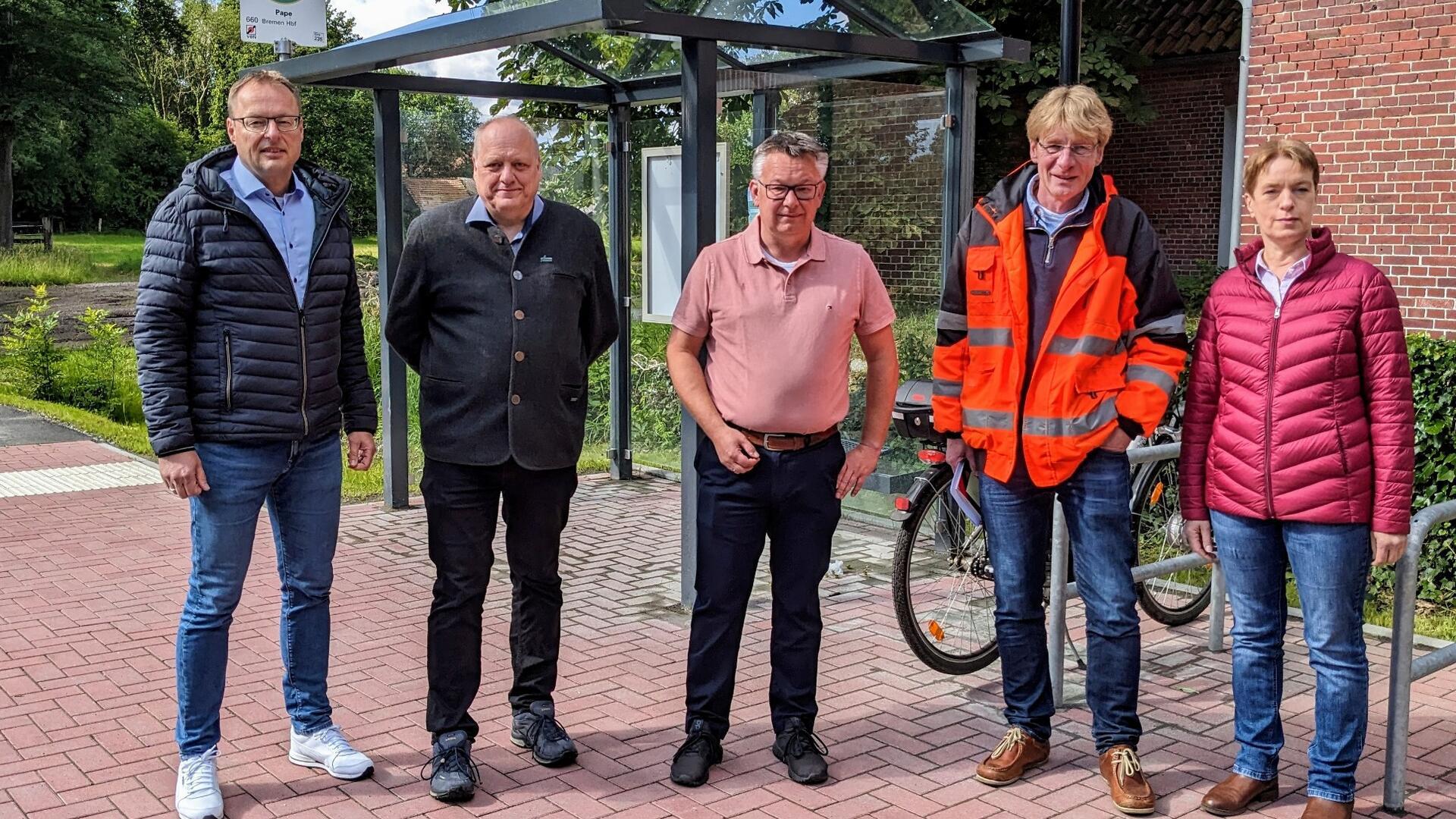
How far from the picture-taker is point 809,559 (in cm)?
415

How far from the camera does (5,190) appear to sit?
36312mm

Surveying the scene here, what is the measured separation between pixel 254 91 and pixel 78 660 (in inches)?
110

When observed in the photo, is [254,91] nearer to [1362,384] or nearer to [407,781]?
[407,781]

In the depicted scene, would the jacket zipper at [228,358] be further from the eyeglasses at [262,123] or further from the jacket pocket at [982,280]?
the jacket pocket at [982,280]

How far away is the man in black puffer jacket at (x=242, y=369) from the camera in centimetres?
372

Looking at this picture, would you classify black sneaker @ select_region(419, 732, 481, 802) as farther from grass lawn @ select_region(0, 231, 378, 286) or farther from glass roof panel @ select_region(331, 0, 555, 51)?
grass lawn @ select_region(0, 231, 378, 286)

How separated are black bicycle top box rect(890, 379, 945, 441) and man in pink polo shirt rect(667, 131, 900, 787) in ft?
3.87

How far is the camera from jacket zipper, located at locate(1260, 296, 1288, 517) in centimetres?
364

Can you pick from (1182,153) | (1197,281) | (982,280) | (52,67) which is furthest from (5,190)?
(982,280)

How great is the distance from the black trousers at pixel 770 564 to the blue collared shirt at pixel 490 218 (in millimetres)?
838

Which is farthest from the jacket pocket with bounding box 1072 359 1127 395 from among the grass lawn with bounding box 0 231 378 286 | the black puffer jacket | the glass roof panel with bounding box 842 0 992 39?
the grass lawn with bounding box 0 231 378 286

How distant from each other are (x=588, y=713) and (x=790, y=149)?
2.12m

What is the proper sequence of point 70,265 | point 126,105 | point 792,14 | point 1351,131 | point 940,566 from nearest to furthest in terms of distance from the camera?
point 940,566 < point 792,14 < point 1351,131 < point 70,265 < point 126,105

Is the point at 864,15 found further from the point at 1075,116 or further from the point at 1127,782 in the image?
the point at 1127,782
